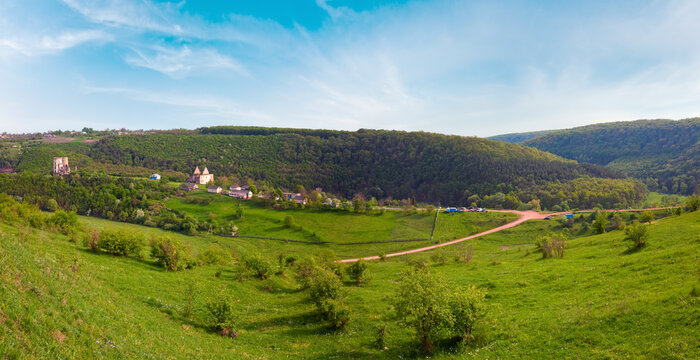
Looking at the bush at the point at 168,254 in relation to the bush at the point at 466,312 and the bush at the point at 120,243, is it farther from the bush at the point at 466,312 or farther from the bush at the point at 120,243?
the bush at the point at 466,312

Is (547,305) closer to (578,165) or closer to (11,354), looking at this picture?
(11,354)

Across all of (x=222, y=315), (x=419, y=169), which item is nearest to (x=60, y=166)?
(x=222, y=315)

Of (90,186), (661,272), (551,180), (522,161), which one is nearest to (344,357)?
(661,272)

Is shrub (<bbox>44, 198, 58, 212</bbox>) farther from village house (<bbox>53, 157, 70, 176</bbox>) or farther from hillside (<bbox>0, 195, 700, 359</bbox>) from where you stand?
hillside (<bbox>0, 195, 700, 359</bbox>)

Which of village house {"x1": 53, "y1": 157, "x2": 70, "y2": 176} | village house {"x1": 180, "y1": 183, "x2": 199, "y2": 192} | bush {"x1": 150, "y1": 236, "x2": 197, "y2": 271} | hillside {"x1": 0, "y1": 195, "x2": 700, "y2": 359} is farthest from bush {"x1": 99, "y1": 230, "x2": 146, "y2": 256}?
village house {"x1": 53, "y1": 157, "x2": 70, "y2": 176}

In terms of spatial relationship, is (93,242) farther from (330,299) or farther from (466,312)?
(466,312)

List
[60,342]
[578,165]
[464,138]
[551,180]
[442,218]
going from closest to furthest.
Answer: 1. [60,342]
2. [442,218]
3. [551,180]
4. [578,165]
5. [464,138]
